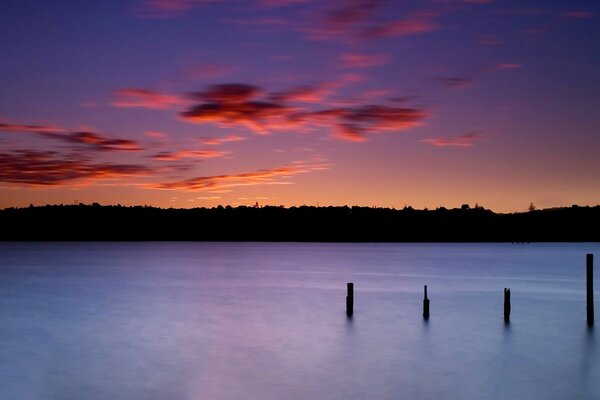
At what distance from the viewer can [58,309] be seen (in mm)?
44812

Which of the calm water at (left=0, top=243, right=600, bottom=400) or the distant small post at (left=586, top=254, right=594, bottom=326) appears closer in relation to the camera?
the calm water at (left=0, top=243, right=600, bottom=400)

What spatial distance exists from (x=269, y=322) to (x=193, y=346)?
9225mm

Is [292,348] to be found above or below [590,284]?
below

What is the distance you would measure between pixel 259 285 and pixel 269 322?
31.4 meters

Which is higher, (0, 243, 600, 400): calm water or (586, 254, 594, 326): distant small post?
(586, 254, 594, 326): distant small post

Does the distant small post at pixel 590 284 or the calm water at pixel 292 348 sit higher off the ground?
the distant small post at pixel 590 284

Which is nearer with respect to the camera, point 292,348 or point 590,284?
point 292,348

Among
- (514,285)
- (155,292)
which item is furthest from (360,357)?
(514,285)

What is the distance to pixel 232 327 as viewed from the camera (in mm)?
35469

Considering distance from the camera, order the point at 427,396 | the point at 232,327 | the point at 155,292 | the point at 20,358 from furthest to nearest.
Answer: the point at 155,292 → the point at 232,327 → the point at 20,358 → the point at 427,396

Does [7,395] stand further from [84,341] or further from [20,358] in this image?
[84,341]

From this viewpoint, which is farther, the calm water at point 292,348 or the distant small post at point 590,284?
the distant small post at point 590,284

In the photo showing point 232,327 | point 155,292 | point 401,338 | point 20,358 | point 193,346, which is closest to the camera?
point 20,358

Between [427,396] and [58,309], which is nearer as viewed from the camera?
[427,396]
